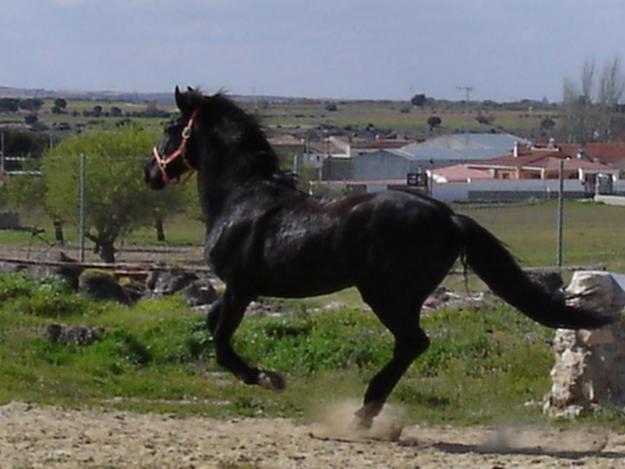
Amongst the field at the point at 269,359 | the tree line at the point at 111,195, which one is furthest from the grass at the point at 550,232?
the field at the point at 269,359

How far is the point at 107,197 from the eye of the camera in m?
34.9

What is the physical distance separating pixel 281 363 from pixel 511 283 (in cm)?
459

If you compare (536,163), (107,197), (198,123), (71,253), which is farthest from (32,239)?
(536,163)

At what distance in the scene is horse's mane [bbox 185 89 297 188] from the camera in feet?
34.4

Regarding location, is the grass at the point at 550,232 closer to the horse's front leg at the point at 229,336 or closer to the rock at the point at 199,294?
the rock at the point at 199,294

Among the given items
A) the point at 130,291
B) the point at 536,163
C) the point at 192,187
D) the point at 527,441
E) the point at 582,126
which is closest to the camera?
the point at 527,441

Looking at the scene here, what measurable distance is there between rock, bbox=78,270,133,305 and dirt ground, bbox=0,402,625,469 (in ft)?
26.3

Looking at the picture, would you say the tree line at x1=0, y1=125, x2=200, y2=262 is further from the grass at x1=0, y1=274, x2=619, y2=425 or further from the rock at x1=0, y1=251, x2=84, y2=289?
the grass at x1=0, y1=274, x2=619, y2=425

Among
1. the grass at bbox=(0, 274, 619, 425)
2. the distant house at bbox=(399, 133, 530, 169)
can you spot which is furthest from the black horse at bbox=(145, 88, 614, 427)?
the distant house at bbox=(399, 133, 530, 169)

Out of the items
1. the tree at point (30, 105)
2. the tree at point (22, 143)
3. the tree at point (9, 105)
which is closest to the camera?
the tree at point (22, 143)

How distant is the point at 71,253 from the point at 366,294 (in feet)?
67.3

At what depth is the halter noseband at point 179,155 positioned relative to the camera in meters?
10.9

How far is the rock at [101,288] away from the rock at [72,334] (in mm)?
4181

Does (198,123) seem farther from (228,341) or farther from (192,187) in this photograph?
(192,187)
